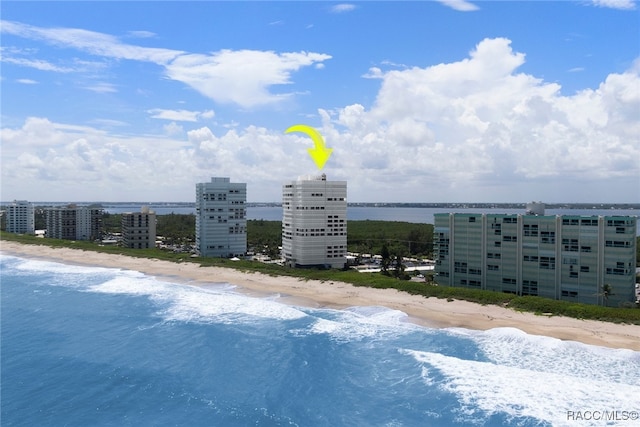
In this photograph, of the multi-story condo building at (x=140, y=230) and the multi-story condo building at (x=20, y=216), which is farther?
the multi-story condo building at (x=20, y=216)

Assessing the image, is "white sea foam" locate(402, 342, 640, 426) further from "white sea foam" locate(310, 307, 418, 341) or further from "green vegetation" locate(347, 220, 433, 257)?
"green vegetation" locate(347, 220, 433, 257)

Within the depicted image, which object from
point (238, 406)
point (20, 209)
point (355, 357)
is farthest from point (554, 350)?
point (20, 209)

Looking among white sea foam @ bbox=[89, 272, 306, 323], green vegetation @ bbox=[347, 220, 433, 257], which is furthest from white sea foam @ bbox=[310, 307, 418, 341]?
green vegetation @ bbox=[347, 220, 433, 257]

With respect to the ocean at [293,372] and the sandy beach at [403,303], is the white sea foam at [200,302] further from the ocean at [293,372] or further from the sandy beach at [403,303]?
the sandy beach at [403,303]

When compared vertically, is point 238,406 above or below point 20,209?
below

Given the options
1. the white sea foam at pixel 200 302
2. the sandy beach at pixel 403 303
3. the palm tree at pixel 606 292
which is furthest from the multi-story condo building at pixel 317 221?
the palm tree at pixel 606 292

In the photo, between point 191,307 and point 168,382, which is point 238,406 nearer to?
point 168,382

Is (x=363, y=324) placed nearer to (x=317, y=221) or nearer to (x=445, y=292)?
(x=445, y=292)
